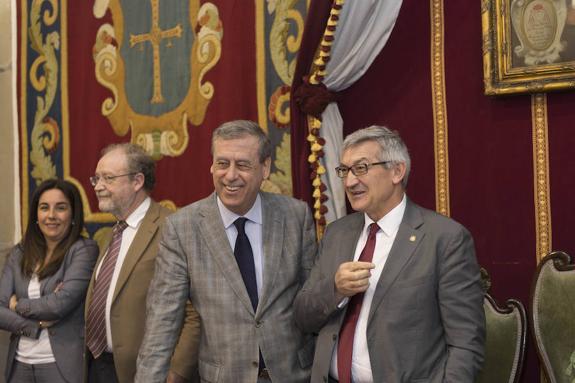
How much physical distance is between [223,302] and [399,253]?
658 mm

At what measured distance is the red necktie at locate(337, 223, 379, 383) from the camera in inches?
94.2

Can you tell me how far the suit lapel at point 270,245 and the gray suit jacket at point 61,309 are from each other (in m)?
1.28

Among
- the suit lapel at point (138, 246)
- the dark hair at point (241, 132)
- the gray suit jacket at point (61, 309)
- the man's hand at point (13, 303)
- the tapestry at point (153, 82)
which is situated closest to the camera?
the dark hair at point (241, 132)

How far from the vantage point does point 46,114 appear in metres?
5.03

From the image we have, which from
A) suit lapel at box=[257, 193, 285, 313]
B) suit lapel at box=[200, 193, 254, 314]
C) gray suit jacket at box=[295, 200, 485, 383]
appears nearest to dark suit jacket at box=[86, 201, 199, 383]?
suit lapel at box=[200, 193, 254, 314]

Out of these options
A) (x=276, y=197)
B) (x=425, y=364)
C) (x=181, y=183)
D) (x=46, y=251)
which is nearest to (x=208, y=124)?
(x=181, y=183)

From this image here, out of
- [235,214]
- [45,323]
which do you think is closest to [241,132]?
[235,214]

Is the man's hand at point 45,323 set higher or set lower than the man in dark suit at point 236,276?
lower

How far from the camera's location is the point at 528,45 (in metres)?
3.25

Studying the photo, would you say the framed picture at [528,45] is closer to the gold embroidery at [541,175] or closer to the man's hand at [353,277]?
the gold embroidery at [541,175]

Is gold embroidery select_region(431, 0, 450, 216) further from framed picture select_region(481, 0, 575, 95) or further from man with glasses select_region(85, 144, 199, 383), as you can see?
man with glasses select_region(85, 144, 199, 383)

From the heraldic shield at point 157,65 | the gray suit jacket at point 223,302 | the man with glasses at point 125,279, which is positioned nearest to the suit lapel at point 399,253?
the gray suit jacket at point 223,302

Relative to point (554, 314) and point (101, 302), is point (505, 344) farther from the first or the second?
point (101, 302)

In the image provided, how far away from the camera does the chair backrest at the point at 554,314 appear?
296 cm
